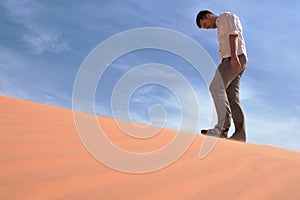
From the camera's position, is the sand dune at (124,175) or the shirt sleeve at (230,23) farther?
the shirt sleeve at (230,23)

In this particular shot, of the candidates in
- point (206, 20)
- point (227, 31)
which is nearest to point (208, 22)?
point (206, 20)

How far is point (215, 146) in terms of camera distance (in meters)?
2.72

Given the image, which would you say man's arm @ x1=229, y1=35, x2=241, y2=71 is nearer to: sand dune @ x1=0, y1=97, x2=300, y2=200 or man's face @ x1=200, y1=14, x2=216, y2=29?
man's face @ x1=200, y1=14, x2=216, y2=29

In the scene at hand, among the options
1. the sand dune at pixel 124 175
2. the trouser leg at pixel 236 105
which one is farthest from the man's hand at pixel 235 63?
the sand dune at pixel 124 175

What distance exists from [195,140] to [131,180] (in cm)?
139

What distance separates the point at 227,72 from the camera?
165 inches

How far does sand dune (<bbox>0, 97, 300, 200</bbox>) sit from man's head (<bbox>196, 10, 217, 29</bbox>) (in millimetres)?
2339

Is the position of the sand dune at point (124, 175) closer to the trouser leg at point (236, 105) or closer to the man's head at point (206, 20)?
the trouser leg at point (236, 105)

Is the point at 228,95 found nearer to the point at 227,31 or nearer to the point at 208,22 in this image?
the point at 227,31

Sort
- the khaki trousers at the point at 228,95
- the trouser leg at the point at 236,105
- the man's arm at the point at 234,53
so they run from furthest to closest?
the trouser leg at the point at 236,105
the man's arm at the point at 234,53
the khaki trousers at the point at 228,95

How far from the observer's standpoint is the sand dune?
1.41m

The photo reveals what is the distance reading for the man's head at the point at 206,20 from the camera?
448 cm

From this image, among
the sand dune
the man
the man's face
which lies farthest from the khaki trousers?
the sand dune

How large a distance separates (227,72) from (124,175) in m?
2.77
